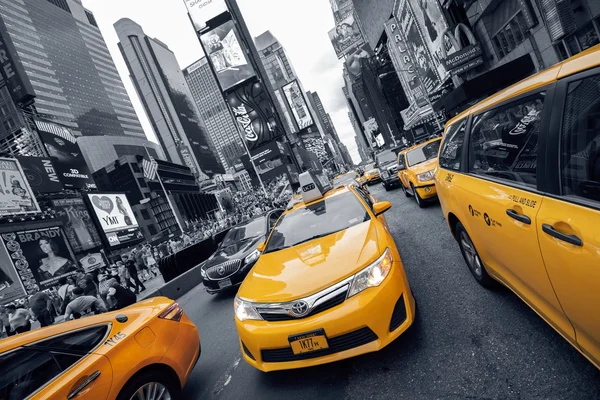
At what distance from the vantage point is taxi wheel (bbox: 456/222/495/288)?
3.32 metres

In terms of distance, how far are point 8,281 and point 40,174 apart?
1347 cm

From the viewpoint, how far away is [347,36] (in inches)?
3588

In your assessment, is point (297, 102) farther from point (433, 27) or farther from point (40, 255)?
point (40, 255)

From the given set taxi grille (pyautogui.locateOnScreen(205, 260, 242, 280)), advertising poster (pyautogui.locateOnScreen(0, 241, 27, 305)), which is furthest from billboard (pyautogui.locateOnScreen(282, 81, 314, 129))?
taxi grille (pyautogui.locateOnScreen(205, 260, 242, 280))

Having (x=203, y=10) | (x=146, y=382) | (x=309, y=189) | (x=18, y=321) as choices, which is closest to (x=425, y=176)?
(x=309, y=189)

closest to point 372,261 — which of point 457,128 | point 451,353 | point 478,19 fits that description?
point 451,353

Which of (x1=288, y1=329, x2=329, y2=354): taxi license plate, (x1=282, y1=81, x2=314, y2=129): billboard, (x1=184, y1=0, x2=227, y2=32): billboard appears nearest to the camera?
(x1=288, y1=329, x2=329, y2=354): taxi license plate

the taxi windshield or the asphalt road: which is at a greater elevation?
the taxi windshield

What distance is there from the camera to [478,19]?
53.6 feet

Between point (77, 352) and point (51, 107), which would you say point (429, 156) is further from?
point (51, 107)

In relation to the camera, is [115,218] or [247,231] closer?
[247,231]

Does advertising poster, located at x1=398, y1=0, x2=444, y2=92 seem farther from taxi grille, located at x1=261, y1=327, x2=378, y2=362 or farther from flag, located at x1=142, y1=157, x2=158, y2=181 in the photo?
taxi grille, located at x1=261, y1=327, x2=378, y2=362

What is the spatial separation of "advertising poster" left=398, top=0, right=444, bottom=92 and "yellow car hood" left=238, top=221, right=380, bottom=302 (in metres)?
25.0

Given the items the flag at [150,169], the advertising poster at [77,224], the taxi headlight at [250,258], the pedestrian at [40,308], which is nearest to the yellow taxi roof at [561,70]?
the taxi headlight at [250,258]
